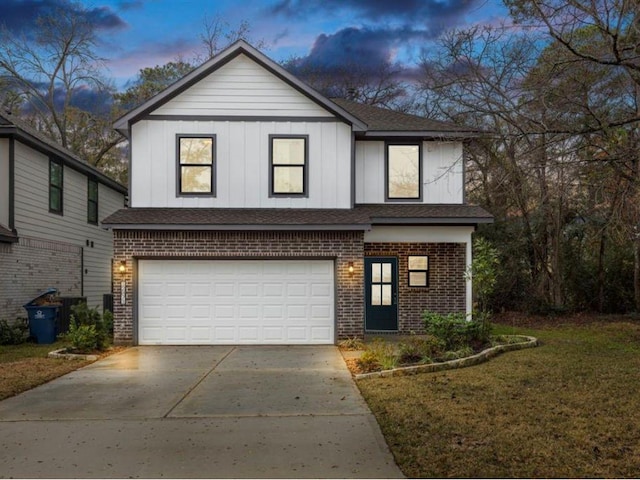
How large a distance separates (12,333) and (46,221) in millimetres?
3618

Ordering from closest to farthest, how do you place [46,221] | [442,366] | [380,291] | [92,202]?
[442,366]
[380,291]
[46,221]
[92,202]

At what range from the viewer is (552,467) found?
4922 mm

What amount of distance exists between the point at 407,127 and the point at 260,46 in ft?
51.8

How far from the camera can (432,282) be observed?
1522 centimetres

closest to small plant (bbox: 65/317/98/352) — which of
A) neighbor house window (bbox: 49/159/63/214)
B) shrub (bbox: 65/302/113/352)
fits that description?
shrub (bbox: 65/302/113/352)

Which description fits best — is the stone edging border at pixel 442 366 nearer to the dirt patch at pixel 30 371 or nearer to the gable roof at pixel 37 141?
the dirt patch at pixel 30 371

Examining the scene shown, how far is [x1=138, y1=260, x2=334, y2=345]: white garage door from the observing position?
13.2m

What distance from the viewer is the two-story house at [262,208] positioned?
13078 mm

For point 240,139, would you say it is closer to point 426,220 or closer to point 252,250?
point 252,250

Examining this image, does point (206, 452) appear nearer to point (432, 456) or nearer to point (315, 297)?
point (432, 456)

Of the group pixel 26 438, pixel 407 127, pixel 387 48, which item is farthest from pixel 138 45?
pixel 26 438

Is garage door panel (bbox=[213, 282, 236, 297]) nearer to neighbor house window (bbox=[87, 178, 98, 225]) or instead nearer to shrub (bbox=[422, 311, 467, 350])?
shrub (bbox=[422, 311, 467, 350])

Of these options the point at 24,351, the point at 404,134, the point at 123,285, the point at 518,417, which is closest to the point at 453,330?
the point at 518,417

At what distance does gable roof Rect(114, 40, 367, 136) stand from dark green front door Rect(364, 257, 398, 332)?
3.72 m
